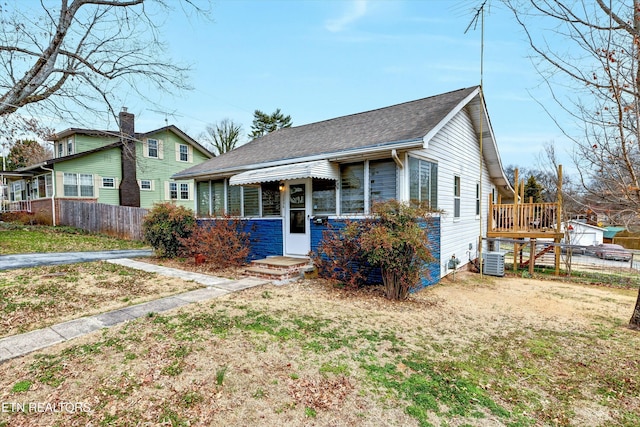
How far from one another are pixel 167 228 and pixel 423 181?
8636mm

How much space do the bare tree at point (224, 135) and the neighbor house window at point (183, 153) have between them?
42.3ft

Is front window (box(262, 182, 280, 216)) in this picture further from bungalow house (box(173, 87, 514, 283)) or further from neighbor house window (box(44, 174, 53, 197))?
neighbor house window (box(44, 174, 53, 197))

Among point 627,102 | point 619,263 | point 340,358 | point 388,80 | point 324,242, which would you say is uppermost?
point 388,80

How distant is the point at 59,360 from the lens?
3.54 meters

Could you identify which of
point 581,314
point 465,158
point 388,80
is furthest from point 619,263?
point 388,80

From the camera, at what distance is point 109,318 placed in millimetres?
4902

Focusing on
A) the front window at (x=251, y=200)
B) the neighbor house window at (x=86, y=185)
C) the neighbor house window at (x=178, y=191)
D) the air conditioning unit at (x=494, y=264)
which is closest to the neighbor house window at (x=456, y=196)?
the air conditioning unit at (x=494, y=264)

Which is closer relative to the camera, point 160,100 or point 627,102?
point 627,102

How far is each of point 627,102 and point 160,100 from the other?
9163mm

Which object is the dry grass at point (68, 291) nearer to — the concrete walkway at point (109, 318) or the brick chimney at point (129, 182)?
the concrete walkway at point (109, 318)

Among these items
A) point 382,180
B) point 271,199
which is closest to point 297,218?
point 271,199

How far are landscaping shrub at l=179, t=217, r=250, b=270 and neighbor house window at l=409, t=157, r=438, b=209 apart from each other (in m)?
5.38

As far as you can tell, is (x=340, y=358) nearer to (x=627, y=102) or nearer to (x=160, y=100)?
(x=627, y=102)

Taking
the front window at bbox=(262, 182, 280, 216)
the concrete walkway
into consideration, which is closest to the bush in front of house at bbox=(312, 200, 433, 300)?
the concrete walkway
